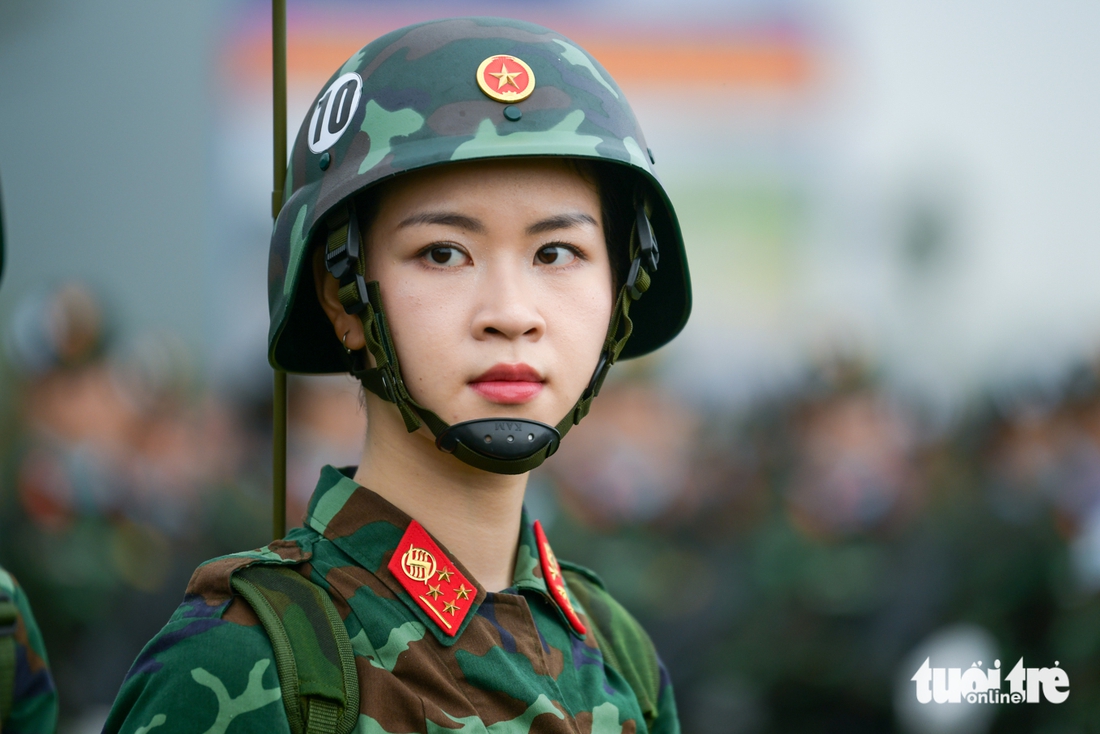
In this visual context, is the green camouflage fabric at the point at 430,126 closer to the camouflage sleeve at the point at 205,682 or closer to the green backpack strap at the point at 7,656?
the camouflage sleeve at the point at 205,682

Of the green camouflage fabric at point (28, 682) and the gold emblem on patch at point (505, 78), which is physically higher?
the gold emblem on patch at point (505, 78)

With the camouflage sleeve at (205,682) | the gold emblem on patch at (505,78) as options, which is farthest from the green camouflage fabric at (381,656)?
the gold emblem on patch at (505,78)

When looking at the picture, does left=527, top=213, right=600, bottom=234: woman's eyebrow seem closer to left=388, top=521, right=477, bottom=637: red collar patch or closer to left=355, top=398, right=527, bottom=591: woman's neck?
left=355, top=398, right=527, bottom=591: woman's neck

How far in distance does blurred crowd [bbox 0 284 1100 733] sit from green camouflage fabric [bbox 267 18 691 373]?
5.58 m

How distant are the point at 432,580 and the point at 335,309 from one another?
0.57m

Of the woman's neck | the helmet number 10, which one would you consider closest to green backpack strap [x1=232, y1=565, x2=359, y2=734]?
the woman's neck

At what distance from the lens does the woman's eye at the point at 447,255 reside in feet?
7.54

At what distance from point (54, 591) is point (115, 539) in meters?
0.48

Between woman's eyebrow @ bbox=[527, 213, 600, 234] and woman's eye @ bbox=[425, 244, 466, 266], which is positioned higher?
woman's eyebrow @ bbox=[527, 213, 600, 234]

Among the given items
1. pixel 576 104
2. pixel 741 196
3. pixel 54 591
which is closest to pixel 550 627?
pixel 576 104

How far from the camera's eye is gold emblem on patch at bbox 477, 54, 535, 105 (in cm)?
239

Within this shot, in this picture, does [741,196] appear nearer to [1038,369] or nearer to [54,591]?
[1038,369]

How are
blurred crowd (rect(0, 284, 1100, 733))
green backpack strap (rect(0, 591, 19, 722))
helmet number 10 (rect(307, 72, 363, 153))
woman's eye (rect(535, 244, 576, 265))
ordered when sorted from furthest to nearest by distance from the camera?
blurred crowd (rect(0, 284, 1100, 733)) < green backpack strap (rect(0, 591, 19, 722)) < helmet number 10 (rect(307, 72, 363, 153)) < woman's eye (rect(535, 244, 576, 265))

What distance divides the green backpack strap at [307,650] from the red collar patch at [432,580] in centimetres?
16
